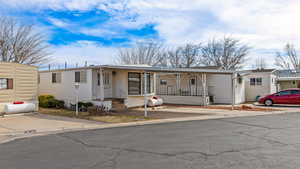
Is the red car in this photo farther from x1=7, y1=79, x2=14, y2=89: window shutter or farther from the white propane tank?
x1=7, y1=79, x2=14, y2=89: window shutter

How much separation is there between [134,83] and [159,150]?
37.5 feet

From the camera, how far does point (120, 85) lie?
642 inches

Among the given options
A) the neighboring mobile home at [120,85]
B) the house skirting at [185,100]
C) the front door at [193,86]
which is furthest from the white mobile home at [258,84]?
the house skirting at [185,100]

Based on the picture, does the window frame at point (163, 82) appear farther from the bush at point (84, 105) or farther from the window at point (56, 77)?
the window at point (56, 77)

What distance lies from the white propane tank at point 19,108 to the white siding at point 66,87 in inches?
120

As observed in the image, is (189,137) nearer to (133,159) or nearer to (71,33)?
(133,159)

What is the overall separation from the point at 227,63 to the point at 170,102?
17260 millimetres

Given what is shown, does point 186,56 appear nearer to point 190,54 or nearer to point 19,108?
point 190,54

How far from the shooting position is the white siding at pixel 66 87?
15000 millimetres

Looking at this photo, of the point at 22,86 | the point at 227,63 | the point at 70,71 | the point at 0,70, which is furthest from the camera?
the point at 227,63

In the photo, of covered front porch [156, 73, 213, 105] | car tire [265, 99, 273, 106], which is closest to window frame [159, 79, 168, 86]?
covered front porch [156, 73, 213, 105]

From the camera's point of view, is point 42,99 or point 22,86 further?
point 42,99

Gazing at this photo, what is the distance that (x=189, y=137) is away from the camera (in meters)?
7.14

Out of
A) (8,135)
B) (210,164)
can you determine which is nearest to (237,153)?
(210,164)
